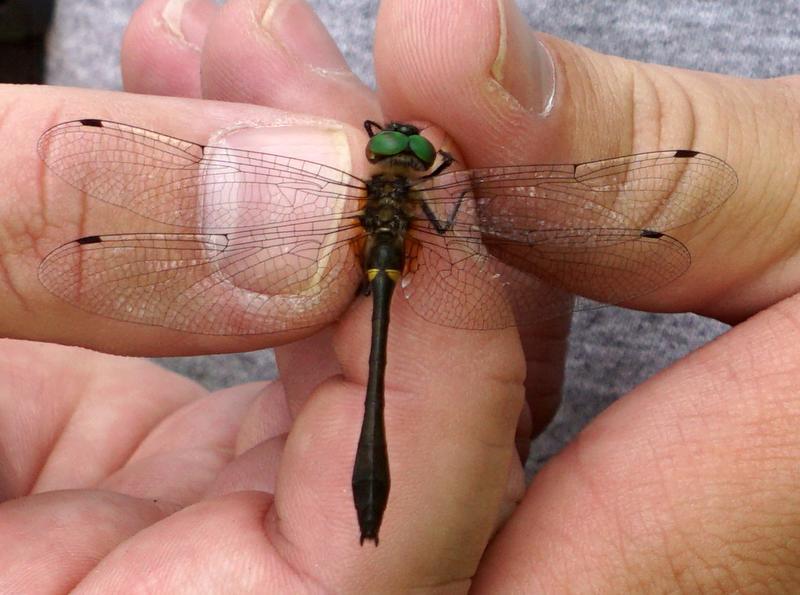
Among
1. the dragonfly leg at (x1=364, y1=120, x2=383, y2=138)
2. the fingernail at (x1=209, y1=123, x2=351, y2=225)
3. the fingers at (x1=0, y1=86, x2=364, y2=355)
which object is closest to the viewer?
the fingers at (x1=0, y1=86, x2=364, y2=355)

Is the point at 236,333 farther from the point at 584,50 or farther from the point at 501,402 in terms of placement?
the point at 584,50

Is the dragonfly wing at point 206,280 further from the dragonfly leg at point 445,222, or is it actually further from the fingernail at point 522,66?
the fingernail at point 522,66

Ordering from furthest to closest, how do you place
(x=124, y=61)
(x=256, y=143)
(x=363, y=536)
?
(x=124, y=61)
(x=256, y=143)
(x=363, y=536)

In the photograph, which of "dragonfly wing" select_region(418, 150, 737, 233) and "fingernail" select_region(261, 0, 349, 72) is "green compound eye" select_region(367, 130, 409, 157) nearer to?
"dragonfly wing" select_region(418, 150, 737, 233)

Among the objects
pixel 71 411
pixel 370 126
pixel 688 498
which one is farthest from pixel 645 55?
pixel 71 411

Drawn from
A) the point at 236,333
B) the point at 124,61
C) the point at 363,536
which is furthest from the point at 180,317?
the point at 124,61

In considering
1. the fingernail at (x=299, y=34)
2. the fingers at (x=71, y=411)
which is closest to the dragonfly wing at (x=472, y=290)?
the fingernail at (x=299, y=34)

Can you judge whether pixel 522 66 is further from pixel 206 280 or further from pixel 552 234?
pixel 206 280

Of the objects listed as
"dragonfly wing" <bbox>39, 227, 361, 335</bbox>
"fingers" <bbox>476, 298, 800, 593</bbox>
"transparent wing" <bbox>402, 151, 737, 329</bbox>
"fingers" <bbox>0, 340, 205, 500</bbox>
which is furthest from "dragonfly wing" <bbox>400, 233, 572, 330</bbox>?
"fingers" <bbox>0, 340, 205, 500</bbox>
